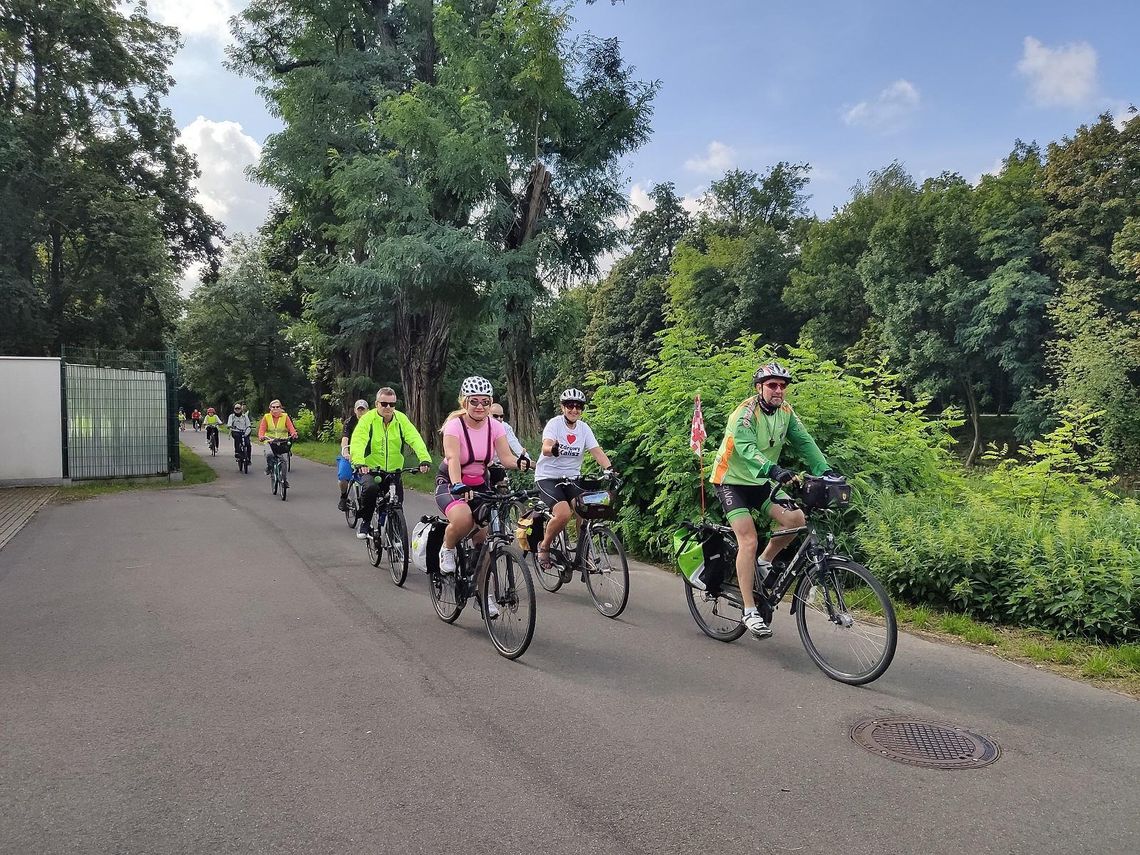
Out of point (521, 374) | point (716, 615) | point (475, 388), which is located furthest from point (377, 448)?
point (521, 374)

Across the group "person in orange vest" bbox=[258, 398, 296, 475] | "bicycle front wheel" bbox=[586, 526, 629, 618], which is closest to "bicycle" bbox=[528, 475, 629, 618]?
"bicycle front wheel" bbox=[586, 526, 629, 618]

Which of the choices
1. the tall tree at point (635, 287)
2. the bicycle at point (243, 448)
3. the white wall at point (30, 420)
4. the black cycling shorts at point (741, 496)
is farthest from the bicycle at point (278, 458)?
the tall tree at point (635, 287)

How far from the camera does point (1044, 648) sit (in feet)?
18.9

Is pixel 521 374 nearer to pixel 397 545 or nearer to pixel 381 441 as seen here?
pixel 381 441

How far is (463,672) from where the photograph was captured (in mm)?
5340

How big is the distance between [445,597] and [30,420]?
1485cm

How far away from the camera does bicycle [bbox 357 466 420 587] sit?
8.18m

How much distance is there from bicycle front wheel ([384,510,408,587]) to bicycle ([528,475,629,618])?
132 centimetres

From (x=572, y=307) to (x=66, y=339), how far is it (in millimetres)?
19959

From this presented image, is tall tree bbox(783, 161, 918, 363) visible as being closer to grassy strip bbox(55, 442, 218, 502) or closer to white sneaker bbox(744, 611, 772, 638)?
grassy strip bbox(55, 442, 218, 502)

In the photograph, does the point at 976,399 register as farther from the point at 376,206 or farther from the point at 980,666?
the point at 980,666

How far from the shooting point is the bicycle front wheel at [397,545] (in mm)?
8141

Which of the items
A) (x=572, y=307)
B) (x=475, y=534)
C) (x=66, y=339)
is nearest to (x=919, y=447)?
(x=475, y=534)

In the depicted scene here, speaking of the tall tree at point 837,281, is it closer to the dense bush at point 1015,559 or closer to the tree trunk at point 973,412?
the tree trunk at point 973,412
